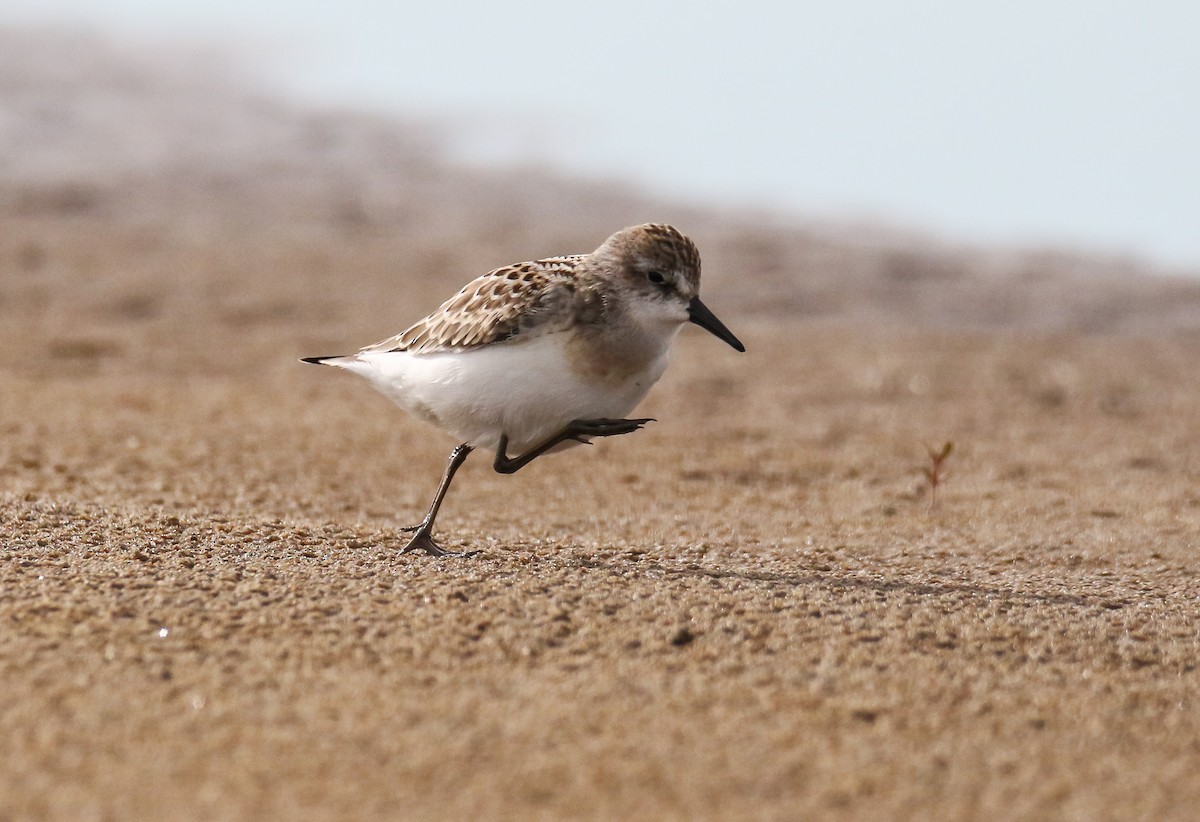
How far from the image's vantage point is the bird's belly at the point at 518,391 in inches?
161

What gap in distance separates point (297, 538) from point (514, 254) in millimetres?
6821

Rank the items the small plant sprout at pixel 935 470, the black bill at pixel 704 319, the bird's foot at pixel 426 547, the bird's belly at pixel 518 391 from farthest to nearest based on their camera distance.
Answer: the small plant sprout at pixel 935 470 → the black bill at pixel 704 319 → the bird's foot at pixel 426 547 → the bird's belly at pixel 518 391

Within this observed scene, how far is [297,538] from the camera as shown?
440 cm

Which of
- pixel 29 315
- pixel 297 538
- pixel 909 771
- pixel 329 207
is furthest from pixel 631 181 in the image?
pixel 909 771

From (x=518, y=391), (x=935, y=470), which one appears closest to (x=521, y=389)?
(x=518, y=391)

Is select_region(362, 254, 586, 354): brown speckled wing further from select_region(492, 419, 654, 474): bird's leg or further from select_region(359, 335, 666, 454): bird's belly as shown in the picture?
select_region(492, 419, 654, 474): bird's leg

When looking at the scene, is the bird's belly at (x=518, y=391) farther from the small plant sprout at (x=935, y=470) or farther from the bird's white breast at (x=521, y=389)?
the small plant sprout at (x=935, y=470)

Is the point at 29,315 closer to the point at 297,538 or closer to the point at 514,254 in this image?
the point at 514,254

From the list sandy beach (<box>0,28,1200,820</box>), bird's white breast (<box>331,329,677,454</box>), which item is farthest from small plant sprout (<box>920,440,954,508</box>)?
bird's white breast (<box>331,329,677,454</box>)

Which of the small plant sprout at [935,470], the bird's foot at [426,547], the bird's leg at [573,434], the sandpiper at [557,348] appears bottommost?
the bird's foot at [426,547]

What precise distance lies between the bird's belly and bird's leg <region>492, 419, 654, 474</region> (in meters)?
0.02

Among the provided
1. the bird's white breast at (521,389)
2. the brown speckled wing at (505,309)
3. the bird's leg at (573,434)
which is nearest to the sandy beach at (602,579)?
the bird's leg at (573,434)

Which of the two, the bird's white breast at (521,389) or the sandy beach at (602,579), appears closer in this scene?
the sandy beach at (602,579)

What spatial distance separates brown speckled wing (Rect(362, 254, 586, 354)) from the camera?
4.19 metres
